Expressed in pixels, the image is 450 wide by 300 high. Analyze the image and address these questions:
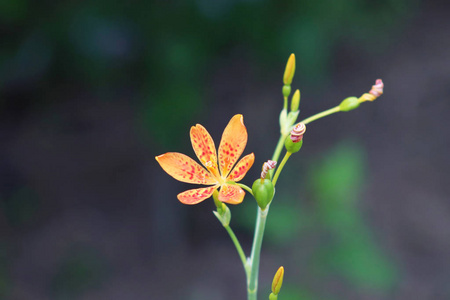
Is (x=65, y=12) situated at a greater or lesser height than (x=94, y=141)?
greater

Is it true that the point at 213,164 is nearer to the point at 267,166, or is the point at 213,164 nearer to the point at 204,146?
the point at 204,146

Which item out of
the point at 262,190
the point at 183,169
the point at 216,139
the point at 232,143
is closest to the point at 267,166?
the point at 262,190

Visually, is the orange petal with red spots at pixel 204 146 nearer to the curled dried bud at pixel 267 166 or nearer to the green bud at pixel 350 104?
the curled dried bud at pixel 267 166

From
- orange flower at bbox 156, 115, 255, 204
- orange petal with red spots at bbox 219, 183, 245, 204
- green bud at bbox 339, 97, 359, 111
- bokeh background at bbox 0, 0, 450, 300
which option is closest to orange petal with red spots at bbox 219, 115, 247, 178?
orange flower at bbox 156, 115, 255, 204

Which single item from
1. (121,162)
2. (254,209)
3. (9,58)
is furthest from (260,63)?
(9,58)

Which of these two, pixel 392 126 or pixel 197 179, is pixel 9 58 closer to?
pixel 197 179

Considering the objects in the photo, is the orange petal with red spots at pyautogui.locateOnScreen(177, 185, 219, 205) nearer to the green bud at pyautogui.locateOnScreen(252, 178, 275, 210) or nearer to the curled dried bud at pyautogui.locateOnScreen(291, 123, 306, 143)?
the green bud at pyautogui.locateOnScreen(252, 178, 275, 210)

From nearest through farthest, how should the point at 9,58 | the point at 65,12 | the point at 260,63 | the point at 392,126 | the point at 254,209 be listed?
1. the point at 65,12
2. the point at 9,58
3. the point at 254,209
4. the point at 260,63
5. the point at 392,126
